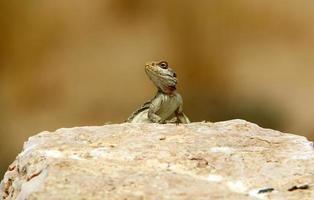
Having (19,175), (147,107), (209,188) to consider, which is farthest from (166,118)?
(209,188)

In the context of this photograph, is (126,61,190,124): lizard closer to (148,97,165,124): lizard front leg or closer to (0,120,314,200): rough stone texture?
(148,97,165,124): lizard front leg

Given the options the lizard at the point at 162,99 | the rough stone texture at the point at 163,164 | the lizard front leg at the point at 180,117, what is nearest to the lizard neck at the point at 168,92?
the lizard at the point at 162,99

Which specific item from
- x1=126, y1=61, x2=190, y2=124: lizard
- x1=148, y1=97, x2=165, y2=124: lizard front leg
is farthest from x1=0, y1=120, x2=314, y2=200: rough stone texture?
x1=126, y1=61, x2=190, y2=124: lizard

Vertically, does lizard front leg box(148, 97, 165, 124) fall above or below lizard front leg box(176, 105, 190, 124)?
above

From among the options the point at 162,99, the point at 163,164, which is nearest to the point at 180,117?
the point at 162,99

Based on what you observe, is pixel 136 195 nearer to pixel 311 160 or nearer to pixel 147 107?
pixel 311 160

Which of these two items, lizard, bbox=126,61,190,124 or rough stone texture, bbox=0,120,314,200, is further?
lizard, bbox=126,61,190,124

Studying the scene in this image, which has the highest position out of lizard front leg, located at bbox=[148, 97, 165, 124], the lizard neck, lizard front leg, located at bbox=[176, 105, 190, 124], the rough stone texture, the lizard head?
the rough stone texture
